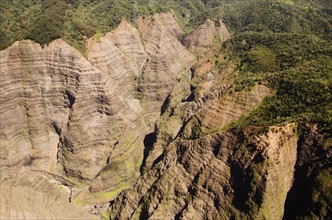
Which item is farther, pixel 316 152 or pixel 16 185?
pixel 16 185

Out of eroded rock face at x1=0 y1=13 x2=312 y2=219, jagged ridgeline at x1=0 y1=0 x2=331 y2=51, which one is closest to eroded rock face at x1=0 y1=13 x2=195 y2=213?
eroded rock face at x1=0 y1=13 x2=312 y2=219

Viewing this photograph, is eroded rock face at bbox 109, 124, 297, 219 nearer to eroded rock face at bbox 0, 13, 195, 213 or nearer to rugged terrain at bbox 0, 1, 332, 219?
rugged terrain at bbox 0, 1, 332, 219

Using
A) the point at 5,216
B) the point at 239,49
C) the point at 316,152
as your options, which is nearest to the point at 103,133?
the point at 5,216

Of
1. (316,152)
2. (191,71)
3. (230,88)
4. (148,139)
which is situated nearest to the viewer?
(316,152)

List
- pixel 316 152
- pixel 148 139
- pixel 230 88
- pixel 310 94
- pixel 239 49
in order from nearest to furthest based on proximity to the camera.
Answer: pixel 316 152 → pixel 310 94 → pixel 230 88 → pixel 148 139 → pixel 239 49

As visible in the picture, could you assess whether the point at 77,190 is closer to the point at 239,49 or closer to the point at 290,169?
the point at 290,169

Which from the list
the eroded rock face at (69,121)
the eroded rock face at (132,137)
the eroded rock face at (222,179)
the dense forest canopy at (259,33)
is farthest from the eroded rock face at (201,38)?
the eroded rock face at (222,179)

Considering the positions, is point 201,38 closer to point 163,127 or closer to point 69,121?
point 163,127
